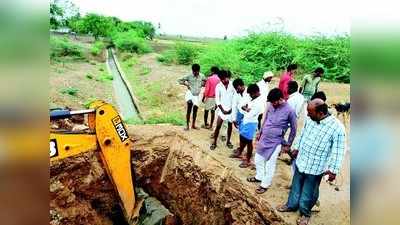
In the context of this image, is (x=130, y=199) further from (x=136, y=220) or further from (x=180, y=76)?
(x=180, y=76)

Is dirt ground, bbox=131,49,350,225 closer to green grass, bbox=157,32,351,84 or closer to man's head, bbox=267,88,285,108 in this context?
green grass, bbox=157,32,351,84

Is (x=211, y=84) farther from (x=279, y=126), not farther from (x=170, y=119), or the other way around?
(x=279, y=126)

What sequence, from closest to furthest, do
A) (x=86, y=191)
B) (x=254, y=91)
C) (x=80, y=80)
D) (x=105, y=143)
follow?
(x=105, y=143)
(x=254, y=91)
(x=80, y=80)
(x=86, y=191)

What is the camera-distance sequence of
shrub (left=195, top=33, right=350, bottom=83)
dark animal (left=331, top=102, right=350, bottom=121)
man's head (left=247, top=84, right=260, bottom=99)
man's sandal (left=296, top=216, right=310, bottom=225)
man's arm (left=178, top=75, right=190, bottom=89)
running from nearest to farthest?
man's sandal (left=296, top=216, right=310, bottom=225) → man's head (left=247, top=84, right=260, bottom=99) → dark animal (left=331, top=102, right=350, bottom=121) → man's arm (left=178, top=75, right=190, bottom=89) → shrub (left=195, top=33, right=350, bottom=83)

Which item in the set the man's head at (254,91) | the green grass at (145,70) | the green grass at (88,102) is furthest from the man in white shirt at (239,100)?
the green grass at (88,102)

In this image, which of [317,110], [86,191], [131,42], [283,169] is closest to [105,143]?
[86,191]

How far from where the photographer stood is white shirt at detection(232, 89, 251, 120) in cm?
448

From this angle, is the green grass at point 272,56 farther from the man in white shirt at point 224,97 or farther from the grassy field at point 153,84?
the man in white shirt at point 224,97

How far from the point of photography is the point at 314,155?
11.0ft

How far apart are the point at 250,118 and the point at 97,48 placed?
1.67m

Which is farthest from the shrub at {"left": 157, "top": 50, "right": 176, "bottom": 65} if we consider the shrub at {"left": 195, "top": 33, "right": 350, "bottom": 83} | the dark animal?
the dark animal

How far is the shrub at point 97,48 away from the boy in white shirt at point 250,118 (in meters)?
1.49

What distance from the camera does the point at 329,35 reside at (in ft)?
17.1
